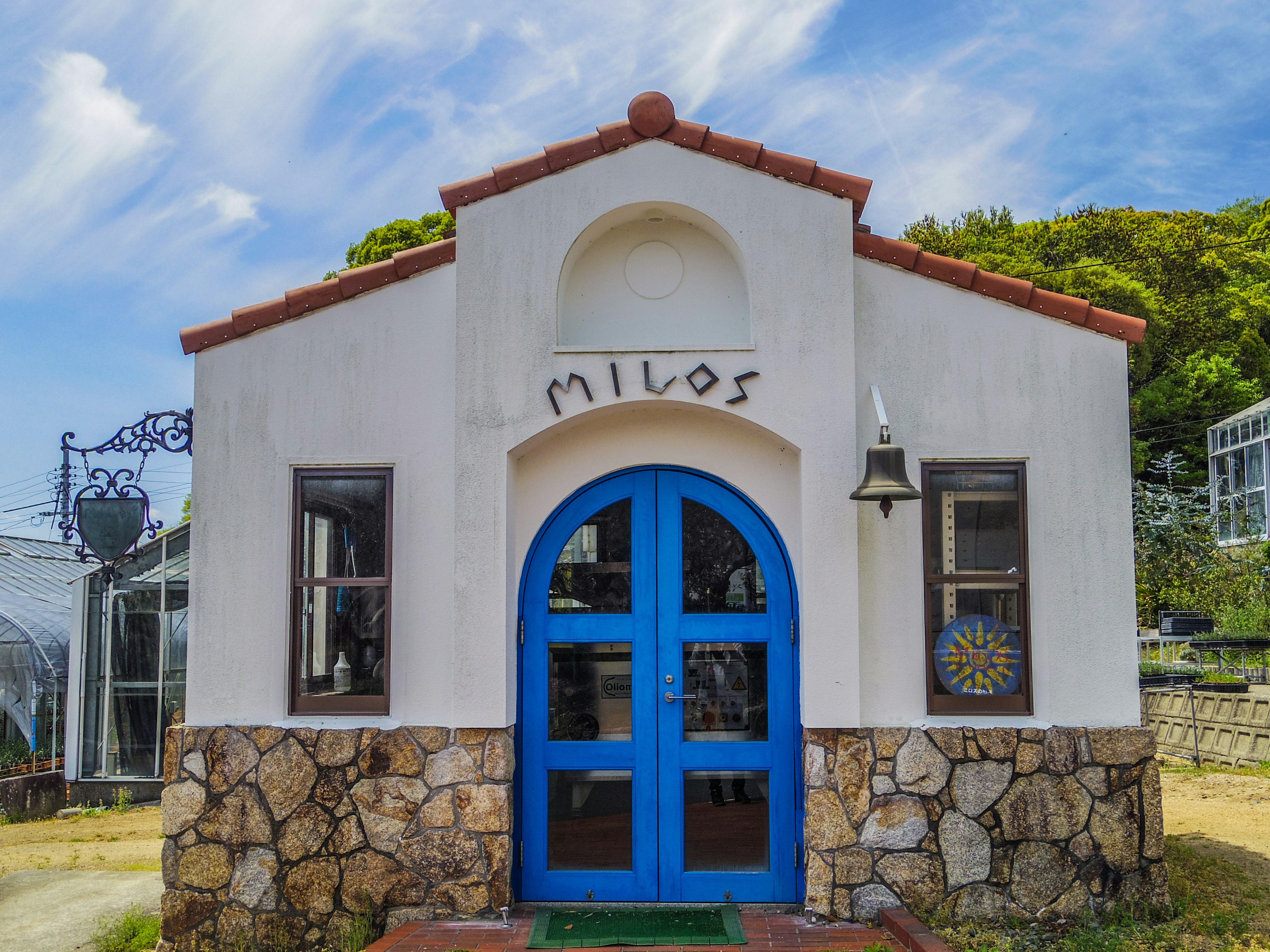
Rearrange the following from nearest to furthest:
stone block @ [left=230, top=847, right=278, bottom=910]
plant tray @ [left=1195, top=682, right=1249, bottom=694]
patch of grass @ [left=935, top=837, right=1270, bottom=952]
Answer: patch of grass @ [left=935, top=837, right=1270, bottom=952] → stone block @ [left=230, top=847, right=278, bottom=910] → plant tray @ [left=1195, top=682, right=1249, bottom=694]

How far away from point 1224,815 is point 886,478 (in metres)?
6.58

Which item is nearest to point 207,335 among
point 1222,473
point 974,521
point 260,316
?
point 260,316

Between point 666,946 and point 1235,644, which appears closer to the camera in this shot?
point 666,946

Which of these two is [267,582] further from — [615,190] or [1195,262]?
[1195,262]

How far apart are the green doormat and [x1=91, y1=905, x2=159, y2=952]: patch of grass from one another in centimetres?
264

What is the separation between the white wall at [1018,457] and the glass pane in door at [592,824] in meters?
1.71

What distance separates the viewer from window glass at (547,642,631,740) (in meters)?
6.55

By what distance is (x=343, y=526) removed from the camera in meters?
6.57

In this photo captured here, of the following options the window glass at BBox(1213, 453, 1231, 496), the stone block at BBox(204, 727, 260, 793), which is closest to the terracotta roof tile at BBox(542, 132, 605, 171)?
the stone block at BBox(204, 727, 260, 793)

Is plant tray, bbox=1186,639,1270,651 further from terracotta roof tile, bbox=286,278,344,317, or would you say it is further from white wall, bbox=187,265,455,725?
terracotta roof tile, bbox=286,278,344,317

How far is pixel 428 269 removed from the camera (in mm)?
6547

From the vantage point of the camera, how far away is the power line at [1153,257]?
97.2 ft

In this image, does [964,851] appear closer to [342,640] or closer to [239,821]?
[342,640]

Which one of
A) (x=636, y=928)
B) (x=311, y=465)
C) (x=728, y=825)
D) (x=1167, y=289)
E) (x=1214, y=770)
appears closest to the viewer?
(x=636, y=928)
